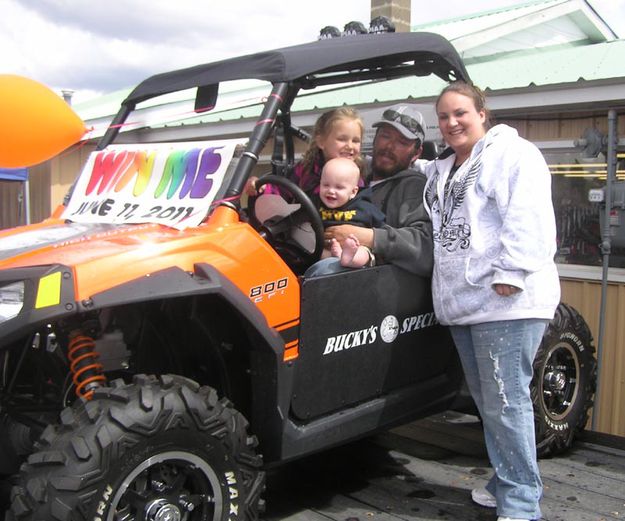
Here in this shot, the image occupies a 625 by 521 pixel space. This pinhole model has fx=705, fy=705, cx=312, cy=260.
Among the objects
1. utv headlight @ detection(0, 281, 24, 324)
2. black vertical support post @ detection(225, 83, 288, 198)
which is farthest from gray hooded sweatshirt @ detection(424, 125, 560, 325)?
utv headlight @ detection(0, 281, 24, 324)

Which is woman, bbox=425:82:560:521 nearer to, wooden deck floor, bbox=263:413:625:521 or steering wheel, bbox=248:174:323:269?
wooden deck floor, bbox=263:413:625:521

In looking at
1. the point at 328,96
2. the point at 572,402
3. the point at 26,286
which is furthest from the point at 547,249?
the point at 328,96

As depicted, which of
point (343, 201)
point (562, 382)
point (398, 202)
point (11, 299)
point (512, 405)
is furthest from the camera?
point (562, 382)

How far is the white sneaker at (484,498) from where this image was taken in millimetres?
3064

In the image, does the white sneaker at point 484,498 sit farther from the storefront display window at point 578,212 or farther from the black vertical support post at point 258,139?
the storefront display window at point 578,212

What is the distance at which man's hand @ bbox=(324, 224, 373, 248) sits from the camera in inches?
116

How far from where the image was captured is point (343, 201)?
10.1ft

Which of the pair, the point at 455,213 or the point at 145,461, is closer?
the point at 145,461

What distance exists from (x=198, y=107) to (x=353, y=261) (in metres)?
1.08

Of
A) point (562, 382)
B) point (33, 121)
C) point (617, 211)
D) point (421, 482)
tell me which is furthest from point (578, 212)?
point (33, 121)

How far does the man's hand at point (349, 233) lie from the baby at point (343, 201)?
0.11 ft

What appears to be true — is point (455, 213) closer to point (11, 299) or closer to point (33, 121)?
point (11, 299)

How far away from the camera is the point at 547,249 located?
2.69 m

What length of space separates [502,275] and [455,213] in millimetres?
363
